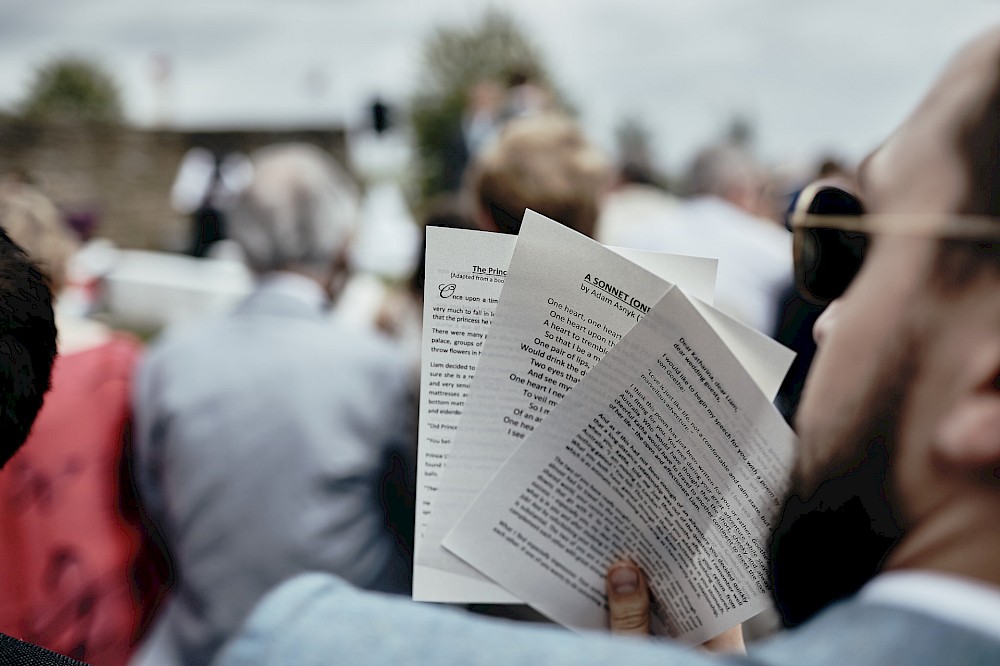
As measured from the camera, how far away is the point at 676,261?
0.79 m

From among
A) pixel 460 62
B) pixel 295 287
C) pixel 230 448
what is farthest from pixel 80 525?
pixel 460 62

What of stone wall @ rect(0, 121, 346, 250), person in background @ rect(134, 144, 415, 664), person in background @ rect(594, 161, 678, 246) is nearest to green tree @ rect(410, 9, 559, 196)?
stone wall @ rect(0, 121, 346, 250)

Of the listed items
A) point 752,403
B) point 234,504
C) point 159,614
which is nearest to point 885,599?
point 752,403

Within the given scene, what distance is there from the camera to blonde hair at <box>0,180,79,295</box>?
7.07ft

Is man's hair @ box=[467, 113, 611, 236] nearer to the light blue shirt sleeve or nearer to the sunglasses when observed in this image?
the sunglasses

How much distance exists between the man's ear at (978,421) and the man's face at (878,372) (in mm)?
18

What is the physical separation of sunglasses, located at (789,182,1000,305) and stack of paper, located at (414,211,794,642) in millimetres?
76

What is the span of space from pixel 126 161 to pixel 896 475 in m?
18.7

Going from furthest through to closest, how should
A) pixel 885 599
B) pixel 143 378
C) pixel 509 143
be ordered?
1. pixel 143 378
2. pixel 509 143
3. pixel 885 599

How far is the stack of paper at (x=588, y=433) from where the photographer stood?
2.42 ft

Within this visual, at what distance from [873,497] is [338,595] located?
373 millimetres

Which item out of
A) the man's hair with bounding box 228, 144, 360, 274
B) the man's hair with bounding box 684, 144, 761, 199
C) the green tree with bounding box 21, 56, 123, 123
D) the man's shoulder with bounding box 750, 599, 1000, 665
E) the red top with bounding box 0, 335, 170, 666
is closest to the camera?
the man's shoulder with bounding box 750, 599, 1000, 665

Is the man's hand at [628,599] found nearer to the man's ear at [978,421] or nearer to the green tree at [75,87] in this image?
the man's ear at [978,421]

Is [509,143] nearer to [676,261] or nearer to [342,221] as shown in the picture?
[342,221]
